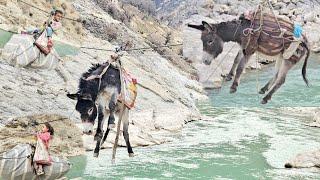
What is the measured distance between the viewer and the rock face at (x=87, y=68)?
28.4 m

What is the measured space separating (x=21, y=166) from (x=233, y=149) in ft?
57.1

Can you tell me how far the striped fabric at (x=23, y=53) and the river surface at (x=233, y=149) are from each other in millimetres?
5642

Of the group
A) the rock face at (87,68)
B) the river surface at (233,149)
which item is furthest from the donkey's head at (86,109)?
the rock face at (87,68)

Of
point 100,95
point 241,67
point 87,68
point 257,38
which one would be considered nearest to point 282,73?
point 241,67

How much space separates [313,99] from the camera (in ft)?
68.1

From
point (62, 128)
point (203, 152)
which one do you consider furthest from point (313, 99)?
point (62, 128)

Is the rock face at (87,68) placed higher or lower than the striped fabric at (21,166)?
higher

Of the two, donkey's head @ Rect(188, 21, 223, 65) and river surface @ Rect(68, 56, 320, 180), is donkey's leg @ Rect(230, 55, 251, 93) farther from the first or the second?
river surface @ Rect(68, 56, 320, 180)

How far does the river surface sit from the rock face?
53.6 inches

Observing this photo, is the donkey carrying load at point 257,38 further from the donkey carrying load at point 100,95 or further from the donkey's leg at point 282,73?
the donkey carrying load at point 100,95

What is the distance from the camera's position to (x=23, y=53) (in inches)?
473

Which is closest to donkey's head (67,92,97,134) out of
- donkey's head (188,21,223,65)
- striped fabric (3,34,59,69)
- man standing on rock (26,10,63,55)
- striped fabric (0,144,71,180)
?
striped fabric (3,34,59,69)

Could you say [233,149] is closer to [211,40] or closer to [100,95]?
[100,95]

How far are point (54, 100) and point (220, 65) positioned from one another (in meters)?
19.9
